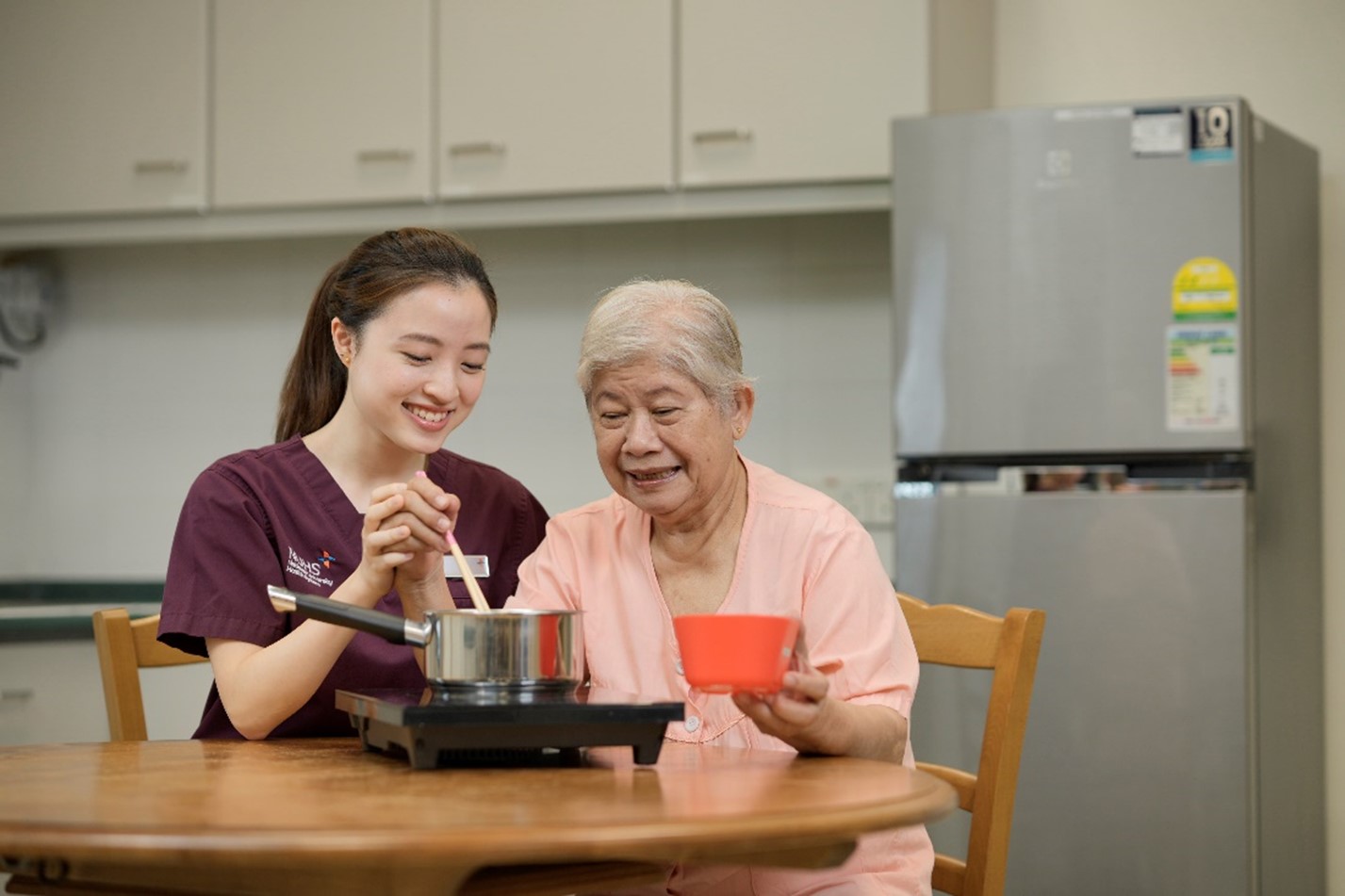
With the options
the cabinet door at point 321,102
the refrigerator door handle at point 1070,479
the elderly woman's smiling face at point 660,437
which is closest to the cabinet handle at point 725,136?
the cabinet door at point 321,102

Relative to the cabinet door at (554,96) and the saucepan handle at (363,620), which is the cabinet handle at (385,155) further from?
the saucepan handle at (363,620)

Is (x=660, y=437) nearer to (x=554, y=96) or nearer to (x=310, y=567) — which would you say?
(x=310, y=567)

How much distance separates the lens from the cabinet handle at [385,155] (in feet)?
10.5

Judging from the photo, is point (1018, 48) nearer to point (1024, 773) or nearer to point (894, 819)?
point (1024, 773)

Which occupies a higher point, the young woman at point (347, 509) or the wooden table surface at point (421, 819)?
the young woman at point (347, 509)

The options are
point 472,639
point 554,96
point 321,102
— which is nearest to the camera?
point 472,639

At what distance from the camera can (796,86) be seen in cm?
300

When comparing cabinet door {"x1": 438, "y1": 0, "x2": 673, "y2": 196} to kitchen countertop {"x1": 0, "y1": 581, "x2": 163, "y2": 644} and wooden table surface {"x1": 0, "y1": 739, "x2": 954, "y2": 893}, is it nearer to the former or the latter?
kitchen countertop {"x1": 0, "y1": 581, "x2": 163, "y2": 644}

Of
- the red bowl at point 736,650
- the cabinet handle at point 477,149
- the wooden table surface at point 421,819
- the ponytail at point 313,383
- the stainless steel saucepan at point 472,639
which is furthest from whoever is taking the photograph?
the cabinet handle at point 477,149

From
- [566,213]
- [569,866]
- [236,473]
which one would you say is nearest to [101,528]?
[566,213]

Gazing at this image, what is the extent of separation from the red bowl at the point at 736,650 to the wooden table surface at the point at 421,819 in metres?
0.07

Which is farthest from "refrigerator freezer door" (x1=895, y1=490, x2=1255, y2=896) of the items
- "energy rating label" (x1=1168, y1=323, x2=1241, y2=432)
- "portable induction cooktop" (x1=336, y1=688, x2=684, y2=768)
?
"portable induction cooktop" (x1=336, y1=688, x2=684, y2=768)

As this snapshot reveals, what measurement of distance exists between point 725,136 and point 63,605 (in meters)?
1.66

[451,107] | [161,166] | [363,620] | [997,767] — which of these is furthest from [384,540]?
[161,166]
